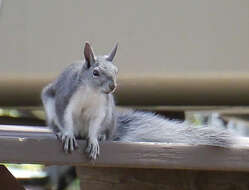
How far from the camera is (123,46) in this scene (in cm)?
285

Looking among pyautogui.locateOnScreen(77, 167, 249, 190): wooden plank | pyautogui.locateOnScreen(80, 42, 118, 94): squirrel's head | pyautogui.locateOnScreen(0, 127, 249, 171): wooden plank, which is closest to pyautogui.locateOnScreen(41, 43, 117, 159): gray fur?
pyautogui.locateOnScreen(80, 42, 118, 94): squirrel's head

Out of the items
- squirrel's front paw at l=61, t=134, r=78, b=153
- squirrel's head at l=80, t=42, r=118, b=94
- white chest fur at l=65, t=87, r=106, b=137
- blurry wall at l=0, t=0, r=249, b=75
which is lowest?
squirrel's front paw at l=61, t=134, r=78, b=153

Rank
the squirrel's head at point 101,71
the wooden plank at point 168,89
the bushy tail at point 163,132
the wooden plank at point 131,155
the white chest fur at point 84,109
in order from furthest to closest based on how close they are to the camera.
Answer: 1. the wooden plank at point 168,89
2. the white chest fur at point 84,109
3. the squirrel's head at point 101,71
4. the bushy tail at point 163,132
5. the wooden plank at point 131,155

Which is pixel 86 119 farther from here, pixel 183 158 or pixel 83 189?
pixel 183 158

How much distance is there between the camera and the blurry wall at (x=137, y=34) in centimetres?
281

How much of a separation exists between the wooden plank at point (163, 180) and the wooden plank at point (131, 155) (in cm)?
25

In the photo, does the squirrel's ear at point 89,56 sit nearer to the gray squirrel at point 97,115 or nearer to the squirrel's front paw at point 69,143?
the gray squirrel at point 97,115

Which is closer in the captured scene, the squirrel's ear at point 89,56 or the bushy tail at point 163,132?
the bushy tail at point 163,132

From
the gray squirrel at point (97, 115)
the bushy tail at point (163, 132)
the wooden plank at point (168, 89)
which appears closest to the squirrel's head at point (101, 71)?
the gray squirrel at point (97, 115)

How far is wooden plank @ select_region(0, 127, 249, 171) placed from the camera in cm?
191

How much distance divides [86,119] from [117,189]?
32 cm

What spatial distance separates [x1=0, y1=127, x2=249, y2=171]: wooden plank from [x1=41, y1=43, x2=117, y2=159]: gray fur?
0.86ft

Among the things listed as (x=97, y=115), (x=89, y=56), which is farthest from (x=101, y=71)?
(x=97, y=115)

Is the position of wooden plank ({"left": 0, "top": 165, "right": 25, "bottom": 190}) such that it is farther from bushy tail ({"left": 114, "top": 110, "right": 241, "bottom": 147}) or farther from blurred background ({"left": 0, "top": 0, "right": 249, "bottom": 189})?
blurred background ({"left": 0, "top": 0, "right": 249, "bottom": 189})
